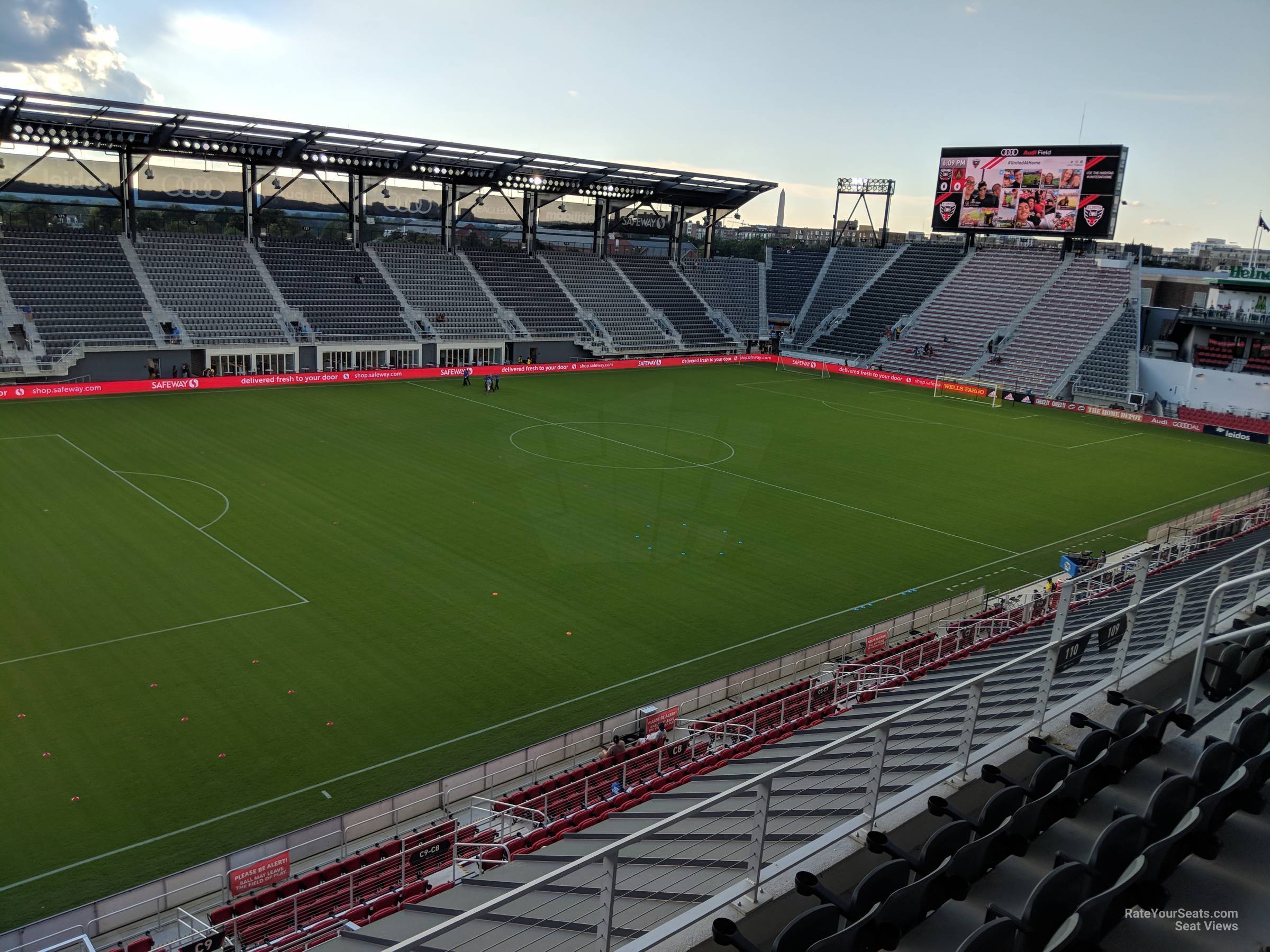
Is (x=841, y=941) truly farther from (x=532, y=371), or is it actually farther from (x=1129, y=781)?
(x=532, y=371)

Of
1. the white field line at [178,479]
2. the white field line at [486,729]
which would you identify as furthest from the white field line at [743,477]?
the white field line at [178,479]

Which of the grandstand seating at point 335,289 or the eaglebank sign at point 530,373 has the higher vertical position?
the grandstand seating at point 335,289

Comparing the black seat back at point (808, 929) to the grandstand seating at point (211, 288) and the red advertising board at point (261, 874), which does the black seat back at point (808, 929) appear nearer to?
the red advertising board at point (261, 874)

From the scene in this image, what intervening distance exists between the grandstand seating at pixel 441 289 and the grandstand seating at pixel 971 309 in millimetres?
27143

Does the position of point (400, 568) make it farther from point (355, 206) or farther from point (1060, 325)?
point (1060, 325)

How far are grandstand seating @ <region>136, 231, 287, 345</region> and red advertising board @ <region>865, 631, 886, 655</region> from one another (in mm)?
38332

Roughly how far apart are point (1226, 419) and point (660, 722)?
47.3 meters

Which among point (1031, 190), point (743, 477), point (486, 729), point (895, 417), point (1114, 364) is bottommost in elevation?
point (486, 729)

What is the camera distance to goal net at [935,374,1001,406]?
54031 mm

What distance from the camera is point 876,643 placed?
18.2m

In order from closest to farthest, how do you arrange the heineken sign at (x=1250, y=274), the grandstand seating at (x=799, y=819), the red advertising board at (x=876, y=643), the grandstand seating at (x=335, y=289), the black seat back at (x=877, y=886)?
the black seat back at (x=877, y=886) → the grandstand seating at (x=799, y=819) → the red advertising board at (x=876, y=643) → the grandstand seating at (x=335, y=289) → the heineken sign at (x=1250, y=274)

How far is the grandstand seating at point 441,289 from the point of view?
55719 millimetres

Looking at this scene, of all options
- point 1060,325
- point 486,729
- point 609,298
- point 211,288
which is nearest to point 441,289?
point 609,298

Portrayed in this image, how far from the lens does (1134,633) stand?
12.1 m
